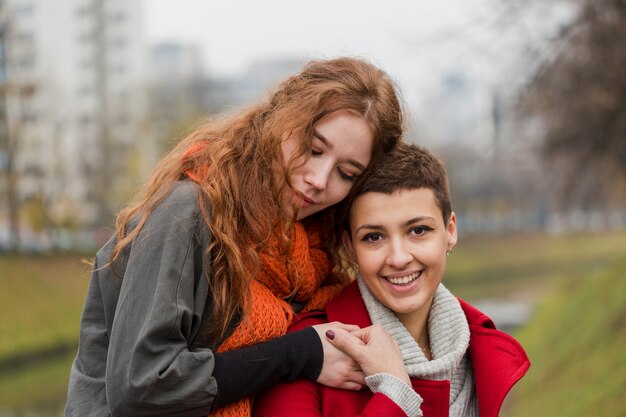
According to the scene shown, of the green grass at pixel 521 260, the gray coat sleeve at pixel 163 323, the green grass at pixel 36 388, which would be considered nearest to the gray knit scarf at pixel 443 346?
the gray coat sleeve at pixel 163 323

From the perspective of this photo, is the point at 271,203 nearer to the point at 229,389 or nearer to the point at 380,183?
the point at 380,183

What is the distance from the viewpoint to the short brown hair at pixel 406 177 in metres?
3.11

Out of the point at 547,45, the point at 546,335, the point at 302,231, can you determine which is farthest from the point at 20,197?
the point at 302,231

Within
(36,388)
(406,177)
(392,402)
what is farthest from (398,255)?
(36,388)

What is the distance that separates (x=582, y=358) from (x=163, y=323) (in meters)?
8.52

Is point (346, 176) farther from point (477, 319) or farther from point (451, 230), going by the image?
point (477, 319)

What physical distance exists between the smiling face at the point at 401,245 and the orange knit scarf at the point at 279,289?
210mm

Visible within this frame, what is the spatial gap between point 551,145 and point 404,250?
1022cm

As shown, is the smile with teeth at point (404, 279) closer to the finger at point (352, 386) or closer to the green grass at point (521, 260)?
the finger at point (352, 386)

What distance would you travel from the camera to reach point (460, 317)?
319 cm

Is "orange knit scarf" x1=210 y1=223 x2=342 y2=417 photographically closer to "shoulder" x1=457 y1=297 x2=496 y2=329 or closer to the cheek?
the cheek

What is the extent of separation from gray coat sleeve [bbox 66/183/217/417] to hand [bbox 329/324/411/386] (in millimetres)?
475

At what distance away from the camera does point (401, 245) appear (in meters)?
3.05

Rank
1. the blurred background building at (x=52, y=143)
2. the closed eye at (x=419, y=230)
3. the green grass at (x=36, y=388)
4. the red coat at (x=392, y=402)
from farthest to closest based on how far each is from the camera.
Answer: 1. the blurred background building at (x=52, y=143)
2. the green grass at (x=36, y=388)
3. the closed eye at (x=419, y=230)
4. the red coat at (x=392, y=402)
